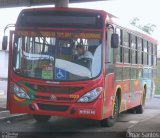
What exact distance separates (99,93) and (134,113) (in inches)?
299

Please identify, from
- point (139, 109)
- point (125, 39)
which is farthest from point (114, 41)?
point (139, 109)

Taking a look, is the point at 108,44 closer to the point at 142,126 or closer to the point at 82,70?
the point at 82,70

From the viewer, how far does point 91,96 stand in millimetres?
12492

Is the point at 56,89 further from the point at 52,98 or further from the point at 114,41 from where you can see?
the point at 114,41

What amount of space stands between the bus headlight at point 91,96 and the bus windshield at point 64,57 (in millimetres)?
353

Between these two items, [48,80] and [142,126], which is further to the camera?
[142,126]

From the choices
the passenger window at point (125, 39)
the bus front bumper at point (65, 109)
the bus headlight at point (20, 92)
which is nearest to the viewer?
the bus front bumper at point (65, 109)

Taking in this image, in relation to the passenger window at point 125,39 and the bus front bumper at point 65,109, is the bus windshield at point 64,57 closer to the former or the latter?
the bus front bumper at point 65,109

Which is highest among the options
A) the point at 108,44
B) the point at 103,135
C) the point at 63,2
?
the point at 63,2

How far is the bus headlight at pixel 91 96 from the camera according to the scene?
12438 millimetres

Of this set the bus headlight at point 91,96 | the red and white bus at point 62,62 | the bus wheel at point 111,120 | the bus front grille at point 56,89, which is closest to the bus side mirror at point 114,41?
the red and white bus at point 62,62

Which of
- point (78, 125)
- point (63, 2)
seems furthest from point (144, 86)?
point (63, 2)

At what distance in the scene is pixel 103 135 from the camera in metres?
13.1

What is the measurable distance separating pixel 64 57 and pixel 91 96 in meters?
1.17
